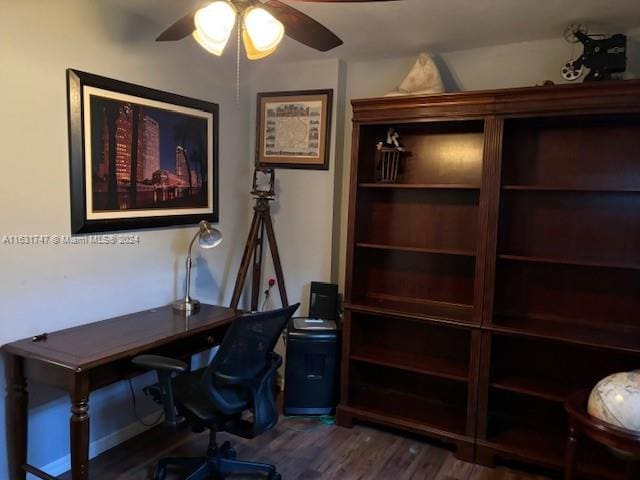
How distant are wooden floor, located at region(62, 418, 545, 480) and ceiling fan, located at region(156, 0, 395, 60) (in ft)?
6.57

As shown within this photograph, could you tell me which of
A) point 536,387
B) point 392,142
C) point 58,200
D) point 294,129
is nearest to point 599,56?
point 392,142

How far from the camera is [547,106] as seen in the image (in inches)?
96.5

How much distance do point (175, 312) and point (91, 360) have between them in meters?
0.81

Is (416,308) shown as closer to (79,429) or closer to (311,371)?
(311,371)

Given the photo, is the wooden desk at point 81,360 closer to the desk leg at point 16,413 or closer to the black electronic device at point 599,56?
the desk leg at point 16,413

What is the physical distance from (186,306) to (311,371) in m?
0.89

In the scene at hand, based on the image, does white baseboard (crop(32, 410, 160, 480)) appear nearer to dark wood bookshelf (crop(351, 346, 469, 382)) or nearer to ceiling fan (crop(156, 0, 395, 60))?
dark wood bookshelf (crop(351, 346, 469, 382))

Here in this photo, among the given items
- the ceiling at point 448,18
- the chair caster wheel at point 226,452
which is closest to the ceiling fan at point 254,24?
the ceiling at point 448,18

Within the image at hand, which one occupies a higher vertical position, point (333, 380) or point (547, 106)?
point (547, 106)

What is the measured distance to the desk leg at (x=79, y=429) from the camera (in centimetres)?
194

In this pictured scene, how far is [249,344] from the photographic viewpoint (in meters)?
2.15

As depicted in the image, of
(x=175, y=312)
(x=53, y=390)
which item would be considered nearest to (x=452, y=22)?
(x=175, y=312)

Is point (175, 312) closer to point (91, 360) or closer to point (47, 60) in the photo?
point (91, 360)

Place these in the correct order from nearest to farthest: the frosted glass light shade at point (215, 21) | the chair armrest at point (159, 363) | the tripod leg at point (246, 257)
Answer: the frosted glass light shade at point (215, 21) → the chair armrest at point (159, 363) → the tripod leg at point (246, 257)
